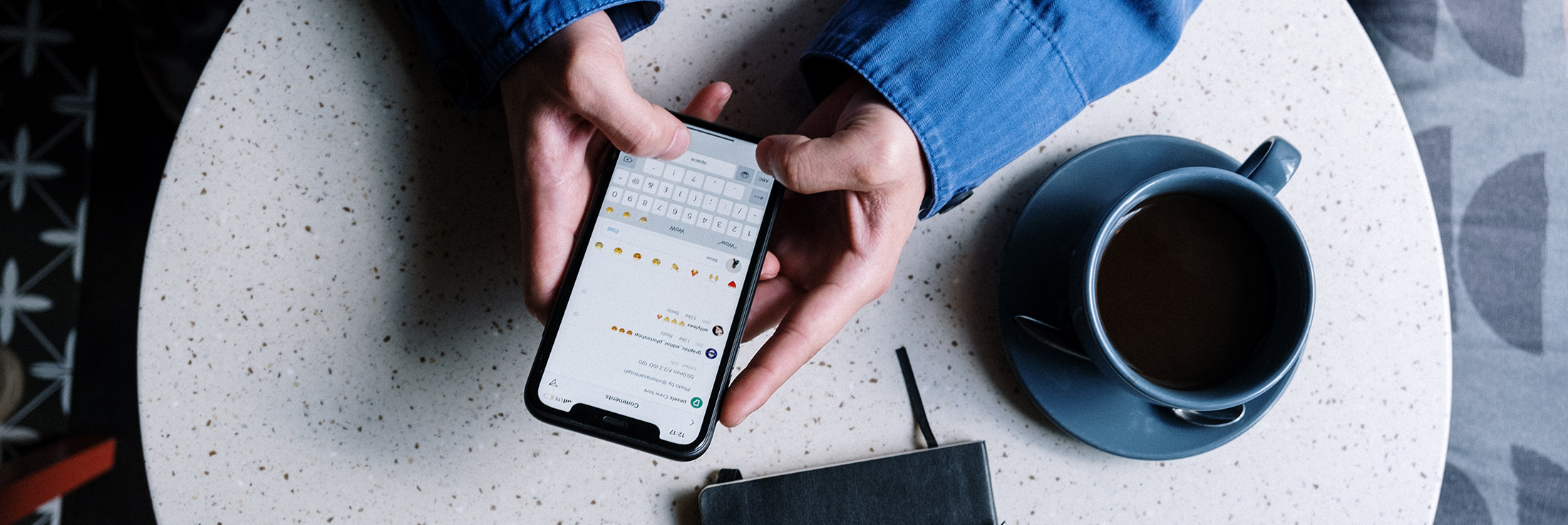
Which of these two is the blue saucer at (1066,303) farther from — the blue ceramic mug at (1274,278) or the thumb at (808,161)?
the thumb at (808,161)

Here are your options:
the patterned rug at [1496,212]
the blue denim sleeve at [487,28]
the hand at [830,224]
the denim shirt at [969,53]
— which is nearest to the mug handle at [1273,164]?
the denim shirt at [969,53]

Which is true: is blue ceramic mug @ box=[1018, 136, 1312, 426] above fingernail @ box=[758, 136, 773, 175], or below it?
below

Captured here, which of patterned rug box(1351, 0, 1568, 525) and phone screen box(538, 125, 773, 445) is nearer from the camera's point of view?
phone screen box(538, 125, 773, 445)

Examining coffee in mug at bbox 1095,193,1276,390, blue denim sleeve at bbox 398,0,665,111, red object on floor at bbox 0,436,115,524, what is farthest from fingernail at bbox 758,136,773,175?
red object on floor at bbox 0,436,115,524

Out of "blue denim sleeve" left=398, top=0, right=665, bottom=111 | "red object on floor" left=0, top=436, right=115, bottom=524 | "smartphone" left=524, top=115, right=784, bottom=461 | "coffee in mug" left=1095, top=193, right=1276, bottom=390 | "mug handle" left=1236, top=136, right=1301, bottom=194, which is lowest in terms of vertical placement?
"red object on floor" left=0, top=436, right=115, bottom=524

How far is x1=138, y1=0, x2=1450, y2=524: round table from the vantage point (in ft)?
Result: 1.74

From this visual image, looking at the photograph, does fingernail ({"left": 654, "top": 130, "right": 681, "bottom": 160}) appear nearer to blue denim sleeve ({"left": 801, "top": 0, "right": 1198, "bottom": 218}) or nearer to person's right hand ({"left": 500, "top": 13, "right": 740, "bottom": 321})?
person's right hand ({"left": 500, "top": 13, "right": 740, "bottom": 321})

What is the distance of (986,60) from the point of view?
0.50 meters

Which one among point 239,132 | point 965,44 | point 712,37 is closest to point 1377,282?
point 965,44

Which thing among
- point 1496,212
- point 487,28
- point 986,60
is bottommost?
point 1496,212

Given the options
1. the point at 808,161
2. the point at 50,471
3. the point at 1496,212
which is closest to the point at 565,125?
the point at 808,161

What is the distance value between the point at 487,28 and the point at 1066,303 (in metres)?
0.44

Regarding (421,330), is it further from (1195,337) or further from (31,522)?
(31,522)

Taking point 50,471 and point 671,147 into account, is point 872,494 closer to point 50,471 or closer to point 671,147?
point 671,147
